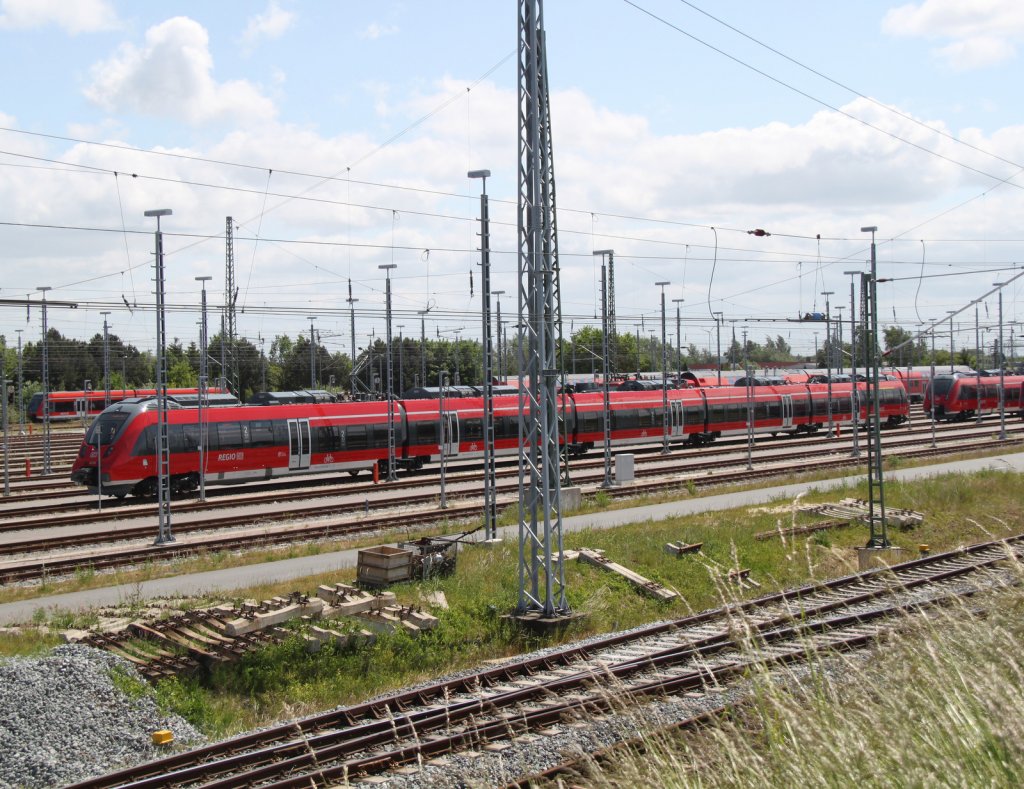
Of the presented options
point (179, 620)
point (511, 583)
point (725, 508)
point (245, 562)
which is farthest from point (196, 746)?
point (725, 508)

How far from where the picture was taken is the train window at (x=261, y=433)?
3216 cm

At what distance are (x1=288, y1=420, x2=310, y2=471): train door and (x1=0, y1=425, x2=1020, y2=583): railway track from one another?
261cm

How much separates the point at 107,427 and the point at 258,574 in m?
13.6

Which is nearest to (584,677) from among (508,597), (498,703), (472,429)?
(498,703)

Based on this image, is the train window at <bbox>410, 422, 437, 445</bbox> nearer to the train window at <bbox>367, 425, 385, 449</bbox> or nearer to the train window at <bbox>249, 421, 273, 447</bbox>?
the train window at <bbox>367, 425, 385, 449</bbox>

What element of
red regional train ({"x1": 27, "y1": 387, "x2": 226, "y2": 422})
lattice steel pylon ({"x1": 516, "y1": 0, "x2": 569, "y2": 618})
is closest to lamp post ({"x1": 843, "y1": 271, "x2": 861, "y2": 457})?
lattice steel pylon ({"x1": 516, "y1": 0, "x2": 569, "y2": 618})

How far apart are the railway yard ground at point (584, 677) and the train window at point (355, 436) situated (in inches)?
475

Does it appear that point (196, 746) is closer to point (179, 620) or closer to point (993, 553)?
point (179, 620)

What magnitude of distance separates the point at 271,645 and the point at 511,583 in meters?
4.95

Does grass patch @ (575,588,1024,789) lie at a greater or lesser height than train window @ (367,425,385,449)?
greater

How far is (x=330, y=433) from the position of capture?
33.9 meters

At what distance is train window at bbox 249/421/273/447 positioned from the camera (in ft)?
105

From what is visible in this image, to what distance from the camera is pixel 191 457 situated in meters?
30.5

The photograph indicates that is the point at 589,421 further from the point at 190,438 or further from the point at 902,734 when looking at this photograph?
the point at 902,734
